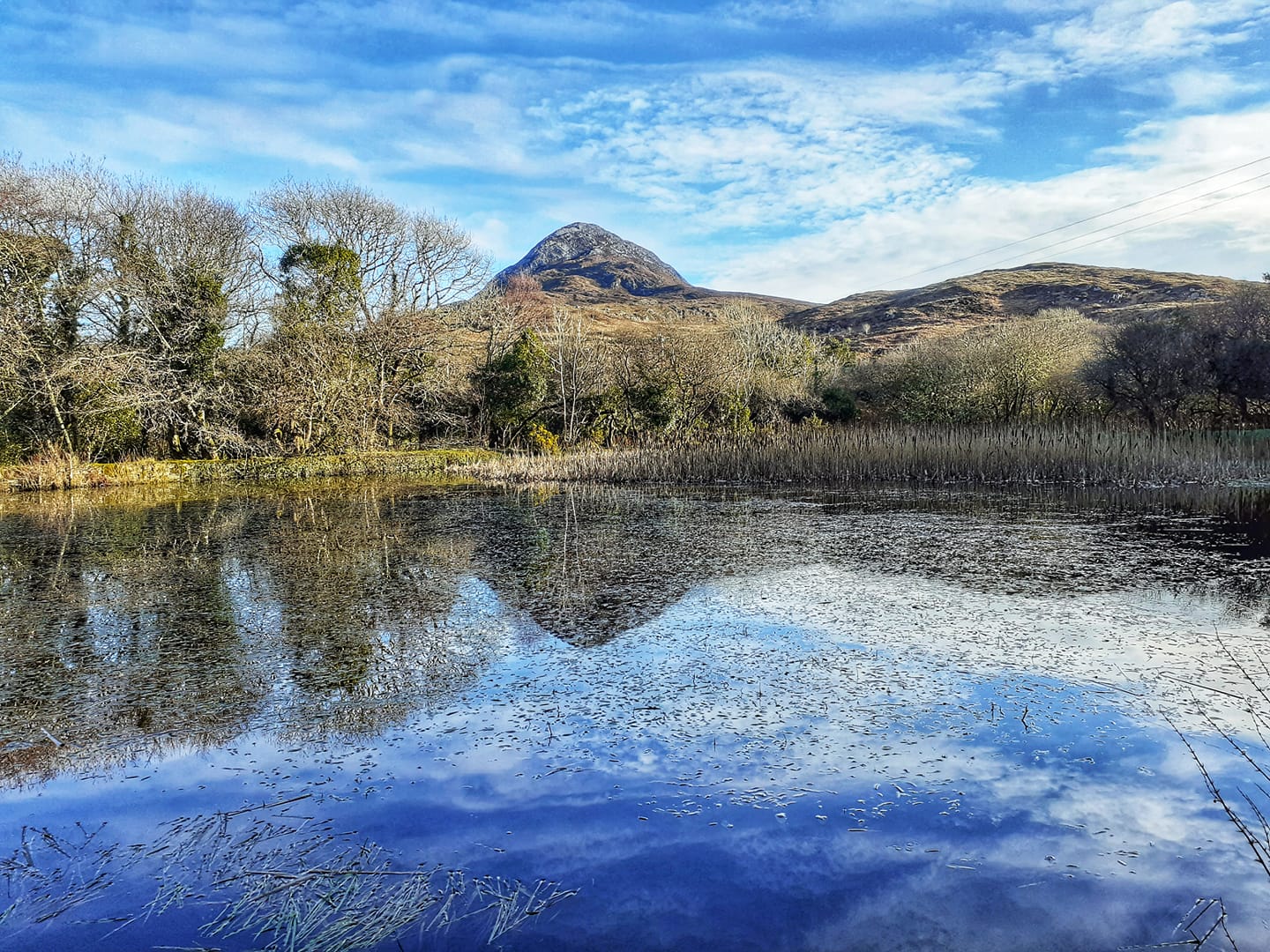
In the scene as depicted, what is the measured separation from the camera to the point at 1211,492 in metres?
10.8

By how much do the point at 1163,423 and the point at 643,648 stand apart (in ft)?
57.7

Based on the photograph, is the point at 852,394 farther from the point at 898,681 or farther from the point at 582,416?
the point at 898,681

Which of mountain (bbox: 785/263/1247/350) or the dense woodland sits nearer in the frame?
the dense woodland

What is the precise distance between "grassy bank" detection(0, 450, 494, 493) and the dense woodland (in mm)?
650

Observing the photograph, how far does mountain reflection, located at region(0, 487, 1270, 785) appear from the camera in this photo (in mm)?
3609

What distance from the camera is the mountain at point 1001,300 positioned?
51.2m

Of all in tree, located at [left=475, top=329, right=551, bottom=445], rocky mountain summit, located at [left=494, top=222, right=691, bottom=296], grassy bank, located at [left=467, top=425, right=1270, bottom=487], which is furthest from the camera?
rocky mountain summit, located at [left=494, top=222, right=691, bottom=296]

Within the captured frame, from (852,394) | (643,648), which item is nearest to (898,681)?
(643,648)

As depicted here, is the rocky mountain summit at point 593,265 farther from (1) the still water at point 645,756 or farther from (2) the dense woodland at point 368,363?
(1) the still water at point 645,756

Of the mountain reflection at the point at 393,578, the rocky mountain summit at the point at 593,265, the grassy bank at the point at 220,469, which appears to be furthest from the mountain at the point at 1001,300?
the mountain reflection at the point at 393,578

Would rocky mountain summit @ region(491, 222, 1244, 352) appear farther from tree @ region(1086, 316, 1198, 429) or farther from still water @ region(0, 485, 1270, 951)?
still water @ region(0, 485, 1270, 951)

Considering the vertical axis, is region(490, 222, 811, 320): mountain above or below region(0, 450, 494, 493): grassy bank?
above

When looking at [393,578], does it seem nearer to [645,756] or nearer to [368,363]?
[645,756]

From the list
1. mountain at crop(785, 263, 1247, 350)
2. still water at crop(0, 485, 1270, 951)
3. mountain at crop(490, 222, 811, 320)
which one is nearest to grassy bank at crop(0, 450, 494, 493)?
still water at crop(0, 485, 1270, 951)
